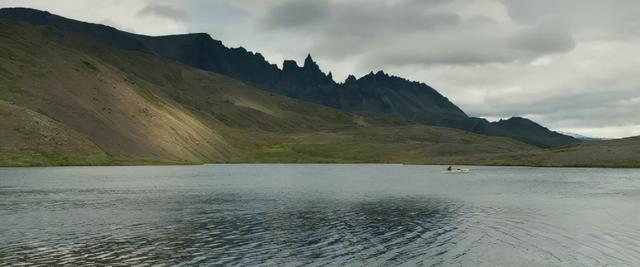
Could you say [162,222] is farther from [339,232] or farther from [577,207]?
[577,207]

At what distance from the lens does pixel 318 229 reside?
62188 mm

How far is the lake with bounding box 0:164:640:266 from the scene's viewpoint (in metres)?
45.8

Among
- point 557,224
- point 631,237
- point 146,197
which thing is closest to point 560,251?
point 631,237

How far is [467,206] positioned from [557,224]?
2178 cm

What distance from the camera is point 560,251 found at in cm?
4909

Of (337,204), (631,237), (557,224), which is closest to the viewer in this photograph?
(631,237)

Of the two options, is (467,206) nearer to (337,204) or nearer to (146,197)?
(337,204)

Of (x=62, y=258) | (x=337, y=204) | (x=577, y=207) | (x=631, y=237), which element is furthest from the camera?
(x=337, y=204)

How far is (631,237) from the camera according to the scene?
56438mm

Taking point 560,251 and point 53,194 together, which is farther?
point 53,194

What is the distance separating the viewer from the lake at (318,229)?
45.8 metres

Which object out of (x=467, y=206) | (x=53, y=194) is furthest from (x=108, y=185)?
(x=467, y=206)

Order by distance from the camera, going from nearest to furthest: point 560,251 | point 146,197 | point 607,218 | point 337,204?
point 560,251 → point 607,218 → point 337,204 → point 146,197

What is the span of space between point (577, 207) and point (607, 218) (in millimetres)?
14139
